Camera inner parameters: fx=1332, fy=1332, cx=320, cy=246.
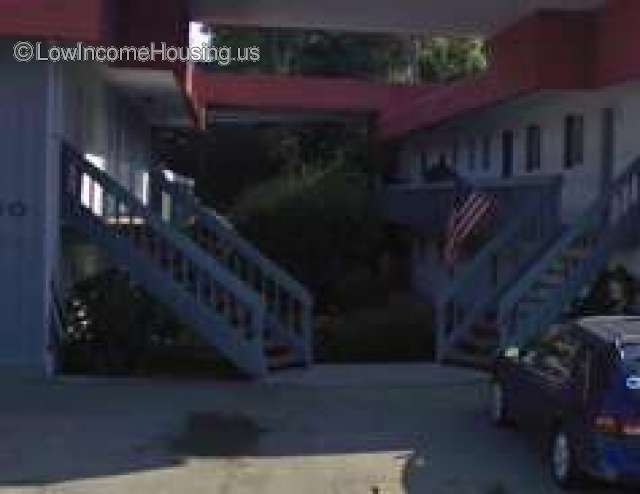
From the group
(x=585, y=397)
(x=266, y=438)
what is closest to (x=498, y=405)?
(x=266, y=438)

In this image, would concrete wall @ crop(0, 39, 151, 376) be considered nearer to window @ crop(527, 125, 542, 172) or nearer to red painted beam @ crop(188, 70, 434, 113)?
window @ crop(527, 125, 542, 172)

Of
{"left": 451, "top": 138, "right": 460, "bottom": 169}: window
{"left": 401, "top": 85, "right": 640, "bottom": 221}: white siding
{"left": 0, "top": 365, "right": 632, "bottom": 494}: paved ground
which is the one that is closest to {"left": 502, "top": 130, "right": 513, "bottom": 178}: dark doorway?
{"left": 401, "top": 85, "right": 640, "bottom": 221}: white siding

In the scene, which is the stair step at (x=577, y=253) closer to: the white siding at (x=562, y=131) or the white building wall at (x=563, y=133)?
the white building wall at (x=563, y=133)

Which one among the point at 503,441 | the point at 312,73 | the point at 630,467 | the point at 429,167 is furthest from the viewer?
the point at 312,73

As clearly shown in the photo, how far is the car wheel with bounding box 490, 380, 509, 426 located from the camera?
45.2 feet

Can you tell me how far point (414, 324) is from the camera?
24656 millimetres

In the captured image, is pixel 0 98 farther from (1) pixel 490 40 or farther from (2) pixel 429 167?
(2) pixel 429 167

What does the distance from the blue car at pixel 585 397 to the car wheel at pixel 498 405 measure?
595mm

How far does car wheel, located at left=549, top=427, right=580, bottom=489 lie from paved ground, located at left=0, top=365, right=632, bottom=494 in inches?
7.2

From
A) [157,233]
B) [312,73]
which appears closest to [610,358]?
[157,233]

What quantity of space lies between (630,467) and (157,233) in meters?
9.71

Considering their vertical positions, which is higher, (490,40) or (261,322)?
(490,40)

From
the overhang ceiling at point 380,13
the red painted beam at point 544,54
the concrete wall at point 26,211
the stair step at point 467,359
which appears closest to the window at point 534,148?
the red painted beam at point 544,54

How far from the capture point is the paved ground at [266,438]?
37.2 ft
